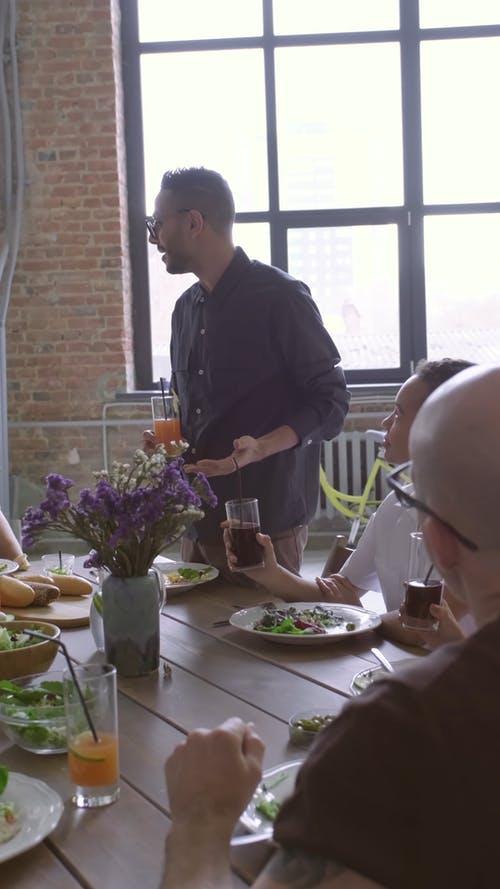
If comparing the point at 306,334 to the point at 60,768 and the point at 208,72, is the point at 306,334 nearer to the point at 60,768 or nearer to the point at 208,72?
the point at 60,768

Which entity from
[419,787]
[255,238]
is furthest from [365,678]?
[255,238]

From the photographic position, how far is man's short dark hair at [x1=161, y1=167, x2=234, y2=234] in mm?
2973

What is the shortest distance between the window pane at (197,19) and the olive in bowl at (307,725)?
17.3 ft

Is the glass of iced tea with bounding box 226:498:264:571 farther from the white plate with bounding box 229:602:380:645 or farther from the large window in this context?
the large window

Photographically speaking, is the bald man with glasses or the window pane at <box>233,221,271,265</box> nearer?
the bald man with glasses

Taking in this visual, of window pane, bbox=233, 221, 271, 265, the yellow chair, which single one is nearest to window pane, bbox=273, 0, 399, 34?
window pane, bbox=233, 221, 271, 265

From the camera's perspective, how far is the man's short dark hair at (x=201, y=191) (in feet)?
9.75

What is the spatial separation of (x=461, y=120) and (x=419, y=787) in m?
5.74

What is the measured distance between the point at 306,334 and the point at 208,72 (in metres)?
3.60

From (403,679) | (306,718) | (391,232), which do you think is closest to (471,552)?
(403,679)

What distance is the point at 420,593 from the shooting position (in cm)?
170

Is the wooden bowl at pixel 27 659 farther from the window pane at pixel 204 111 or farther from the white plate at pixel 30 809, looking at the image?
the window pane at pixel 204 111

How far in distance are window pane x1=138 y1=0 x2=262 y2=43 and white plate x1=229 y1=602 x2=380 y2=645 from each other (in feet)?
15.3

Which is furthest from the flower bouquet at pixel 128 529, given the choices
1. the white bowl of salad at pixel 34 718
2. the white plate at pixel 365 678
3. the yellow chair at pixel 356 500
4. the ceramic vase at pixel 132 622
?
the yellow chair at pixel 356 500
